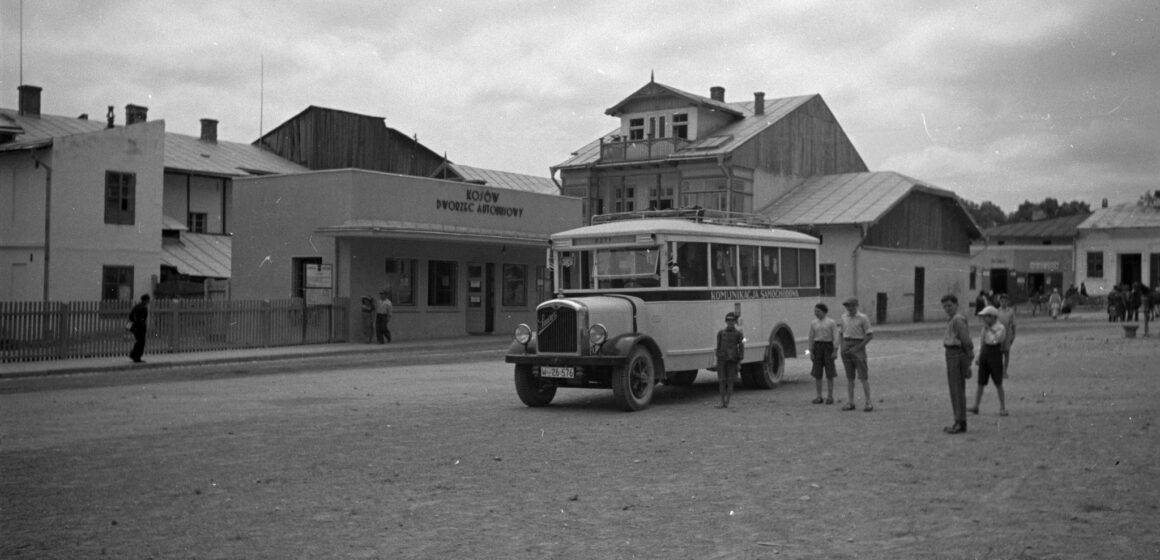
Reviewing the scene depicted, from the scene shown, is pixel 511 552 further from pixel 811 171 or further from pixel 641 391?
pixel 811 171

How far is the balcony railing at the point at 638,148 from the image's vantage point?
166 ft

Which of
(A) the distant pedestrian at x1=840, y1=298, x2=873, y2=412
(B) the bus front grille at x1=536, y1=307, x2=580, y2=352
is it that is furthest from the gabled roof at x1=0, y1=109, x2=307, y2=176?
(A) the distant pedestrian at x1=840, y1=298, x2=873, y2=412

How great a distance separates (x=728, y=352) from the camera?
1488 centimetres

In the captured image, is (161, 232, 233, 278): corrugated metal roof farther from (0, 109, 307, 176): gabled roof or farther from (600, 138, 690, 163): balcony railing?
(600, 138, 690, 163): balcony railing

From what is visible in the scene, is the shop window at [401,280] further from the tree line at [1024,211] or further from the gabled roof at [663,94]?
the tree line at [1024,211]

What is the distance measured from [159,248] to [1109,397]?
31.9 metres

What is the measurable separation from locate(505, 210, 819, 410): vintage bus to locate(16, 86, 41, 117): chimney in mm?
34468

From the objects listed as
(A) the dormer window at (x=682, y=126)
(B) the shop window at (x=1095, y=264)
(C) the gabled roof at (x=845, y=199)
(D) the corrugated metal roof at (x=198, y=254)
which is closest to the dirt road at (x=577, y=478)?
(D) the corrugated metal roof at (x=198, y=254)

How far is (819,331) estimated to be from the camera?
1508 cm

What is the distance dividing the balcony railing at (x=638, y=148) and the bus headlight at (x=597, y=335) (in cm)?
3677

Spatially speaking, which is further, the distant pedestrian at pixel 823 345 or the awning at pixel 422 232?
the awning at pixel 422 232

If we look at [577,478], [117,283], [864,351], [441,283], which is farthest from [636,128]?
[577,478]

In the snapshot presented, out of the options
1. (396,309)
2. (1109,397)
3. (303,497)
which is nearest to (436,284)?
(396,309)

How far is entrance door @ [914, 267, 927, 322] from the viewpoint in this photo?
5006 cm
